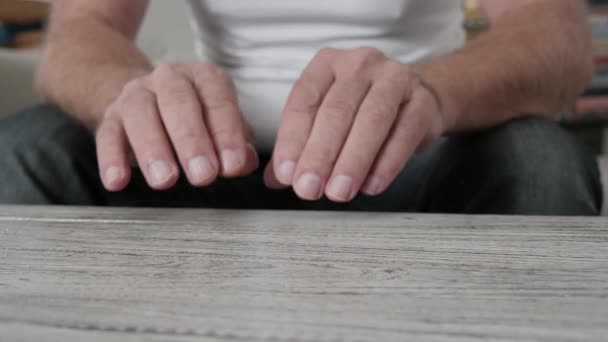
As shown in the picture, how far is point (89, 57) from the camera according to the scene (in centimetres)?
61

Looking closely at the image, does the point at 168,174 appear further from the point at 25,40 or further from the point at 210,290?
the point at 25,40

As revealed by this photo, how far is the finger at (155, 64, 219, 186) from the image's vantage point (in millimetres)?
365

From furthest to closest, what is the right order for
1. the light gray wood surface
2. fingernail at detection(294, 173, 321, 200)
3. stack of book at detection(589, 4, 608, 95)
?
stack of book at detection(589, 4, 608, 95)
fingernail at detection(294, 173, 321, 200)
the light gray wood surface

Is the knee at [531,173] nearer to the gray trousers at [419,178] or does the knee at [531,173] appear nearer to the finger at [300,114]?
the gray trousers at [419,178]

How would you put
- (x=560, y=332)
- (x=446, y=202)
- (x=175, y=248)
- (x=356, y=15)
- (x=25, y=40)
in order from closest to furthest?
(x=560, y=332) → (x=175, y=248) → (x=446, y=202) → (x=356, y=15) → (x=25, y=40)

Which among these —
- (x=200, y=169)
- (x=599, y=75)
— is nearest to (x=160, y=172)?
(x=200, y=169)

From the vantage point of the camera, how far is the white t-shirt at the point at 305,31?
0.69 metres

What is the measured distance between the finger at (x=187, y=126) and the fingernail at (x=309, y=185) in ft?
0.21

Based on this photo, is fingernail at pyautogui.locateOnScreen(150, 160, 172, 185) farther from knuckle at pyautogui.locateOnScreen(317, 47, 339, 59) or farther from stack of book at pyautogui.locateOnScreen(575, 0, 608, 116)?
stack of book at pyautogui.locateOnScreen(575, 0, 608, 116)

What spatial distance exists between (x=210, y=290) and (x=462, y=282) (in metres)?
0.13

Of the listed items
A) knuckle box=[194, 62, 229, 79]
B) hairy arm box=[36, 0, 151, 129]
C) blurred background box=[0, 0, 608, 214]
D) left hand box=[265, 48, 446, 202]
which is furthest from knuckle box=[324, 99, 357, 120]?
blurred background box=[0, 0, 608, 214]

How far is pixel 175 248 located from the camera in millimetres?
332

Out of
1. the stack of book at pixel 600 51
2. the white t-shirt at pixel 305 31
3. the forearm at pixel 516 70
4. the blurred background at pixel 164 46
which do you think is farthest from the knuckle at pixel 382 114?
the stack of book at pixel 600 51

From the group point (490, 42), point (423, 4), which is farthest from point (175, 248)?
Answer: point (423, 4)
